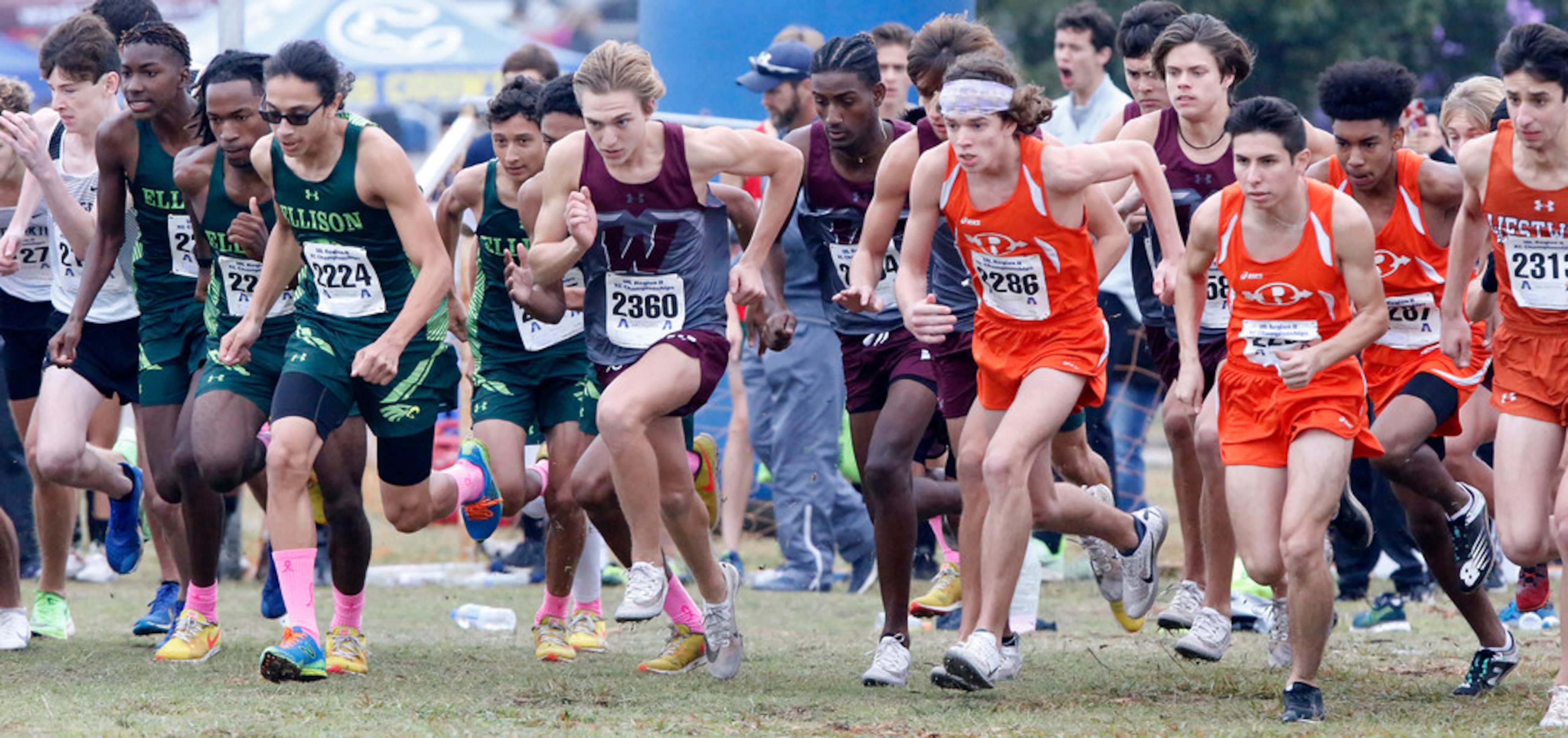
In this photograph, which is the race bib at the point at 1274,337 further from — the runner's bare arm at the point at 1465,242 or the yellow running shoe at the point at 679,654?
the yellow running shoe at the point at 679,654

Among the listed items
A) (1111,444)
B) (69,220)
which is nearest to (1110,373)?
(1111,444)

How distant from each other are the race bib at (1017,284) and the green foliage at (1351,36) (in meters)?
16.2

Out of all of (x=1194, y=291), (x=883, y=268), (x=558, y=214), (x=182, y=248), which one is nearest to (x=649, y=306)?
(x=558, y=214)

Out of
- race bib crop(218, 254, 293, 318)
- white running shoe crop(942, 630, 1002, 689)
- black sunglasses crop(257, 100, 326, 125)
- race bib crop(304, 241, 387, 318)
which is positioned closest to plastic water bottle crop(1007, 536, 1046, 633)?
white running shoe crop(942, 630, 1002, 689)

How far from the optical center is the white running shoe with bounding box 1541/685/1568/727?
5.93 m

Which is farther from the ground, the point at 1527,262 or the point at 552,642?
the point at 1527,262

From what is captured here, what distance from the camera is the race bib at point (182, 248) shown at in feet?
26.2

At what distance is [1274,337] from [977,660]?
1.42m

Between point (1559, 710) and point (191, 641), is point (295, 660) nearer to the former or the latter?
point (191, 641)

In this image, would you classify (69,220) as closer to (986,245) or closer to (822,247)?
(822,247)

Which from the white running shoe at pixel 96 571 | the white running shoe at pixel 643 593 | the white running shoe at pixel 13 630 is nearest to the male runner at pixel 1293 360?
the white running shoe at pixel 643 593

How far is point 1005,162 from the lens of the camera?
6.77 meters

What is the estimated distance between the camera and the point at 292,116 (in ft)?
22.9

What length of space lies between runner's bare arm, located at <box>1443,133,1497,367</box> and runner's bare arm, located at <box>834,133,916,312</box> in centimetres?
176
